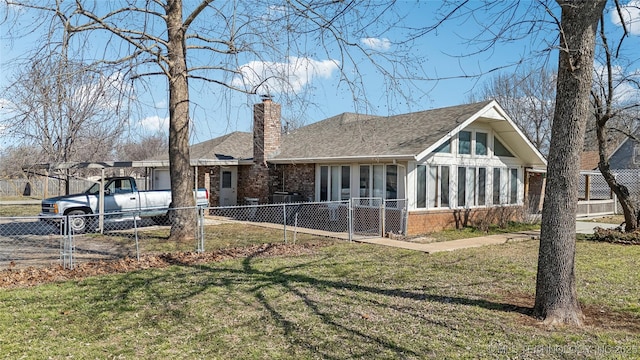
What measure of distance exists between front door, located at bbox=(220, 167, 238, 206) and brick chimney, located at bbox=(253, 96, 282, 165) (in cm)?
239

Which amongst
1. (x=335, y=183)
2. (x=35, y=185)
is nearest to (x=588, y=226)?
(x=335, y=183)

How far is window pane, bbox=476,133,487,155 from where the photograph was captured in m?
17.2

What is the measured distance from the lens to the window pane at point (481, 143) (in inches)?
678

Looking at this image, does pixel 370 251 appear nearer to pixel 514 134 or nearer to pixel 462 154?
pixel 462 154

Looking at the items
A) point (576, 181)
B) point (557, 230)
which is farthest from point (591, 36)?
point (557, 230)

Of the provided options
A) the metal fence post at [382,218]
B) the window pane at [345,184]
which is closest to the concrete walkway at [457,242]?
the metal fence post at [382,218]

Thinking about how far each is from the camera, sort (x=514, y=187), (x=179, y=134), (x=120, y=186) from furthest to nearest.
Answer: (x=514, y=187) → (x=120, y=186) → (x=179, y=134)

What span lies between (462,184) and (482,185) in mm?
1279

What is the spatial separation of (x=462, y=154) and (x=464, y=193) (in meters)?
1.44

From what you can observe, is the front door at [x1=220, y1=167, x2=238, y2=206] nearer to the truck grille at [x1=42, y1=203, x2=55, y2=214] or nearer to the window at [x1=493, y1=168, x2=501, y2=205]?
the truck grille at [x1=42, y1=203, x2=55, y2=214]

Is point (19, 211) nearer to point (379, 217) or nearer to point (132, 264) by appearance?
point (132, 264)

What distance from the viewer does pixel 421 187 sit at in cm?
1529

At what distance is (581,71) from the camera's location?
5969 mm

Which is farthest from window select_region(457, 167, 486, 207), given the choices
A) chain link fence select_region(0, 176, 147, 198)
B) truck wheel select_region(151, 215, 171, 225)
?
Result: chain link fence select_region(0, 176, 147, 198)
